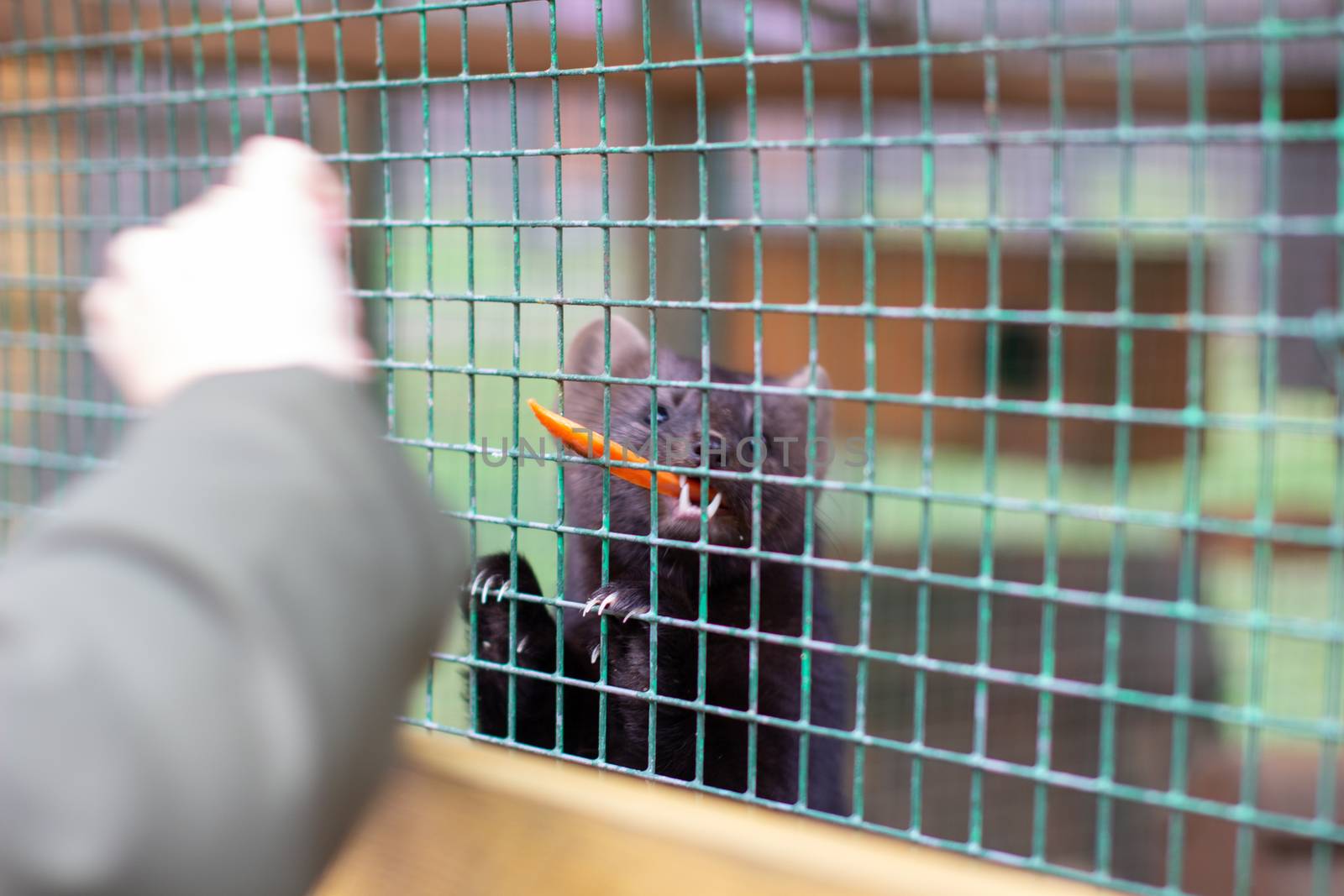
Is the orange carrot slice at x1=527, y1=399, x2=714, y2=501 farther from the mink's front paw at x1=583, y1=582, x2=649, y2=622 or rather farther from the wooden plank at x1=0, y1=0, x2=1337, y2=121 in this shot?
the wooden plank at x1=0, y1=0, x2=1337, y2=121

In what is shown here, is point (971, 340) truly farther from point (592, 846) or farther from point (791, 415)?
point (592, 846)

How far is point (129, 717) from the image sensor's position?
2.12 ft

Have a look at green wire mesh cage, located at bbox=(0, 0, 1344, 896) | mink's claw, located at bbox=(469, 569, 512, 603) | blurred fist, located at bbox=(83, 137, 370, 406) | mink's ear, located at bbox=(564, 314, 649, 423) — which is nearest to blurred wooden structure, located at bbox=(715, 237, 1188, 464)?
green wire mesh cage, located at bbox=(0, 0, 1344, 896)

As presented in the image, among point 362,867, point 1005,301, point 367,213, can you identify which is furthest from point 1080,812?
point 362,867

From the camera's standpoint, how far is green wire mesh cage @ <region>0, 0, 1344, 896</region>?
3.29 feet

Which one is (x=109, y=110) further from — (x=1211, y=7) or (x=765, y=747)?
(x=1211, y=7)

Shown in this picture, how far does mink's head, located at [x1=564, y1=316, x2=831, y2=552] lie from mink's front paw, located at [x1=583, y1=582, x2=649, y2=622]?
0.75 feet

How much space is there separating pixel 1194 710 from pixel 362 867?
39.5 inches

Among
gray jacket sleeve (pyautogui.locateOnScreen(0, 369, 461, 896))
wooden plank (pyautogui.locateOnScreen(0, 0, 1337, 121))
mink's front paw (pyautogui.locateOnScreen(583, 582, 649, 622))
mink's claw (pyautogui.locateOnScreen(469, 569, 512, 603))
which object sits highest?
wooden plank (pyautogui.locateOnScreen(0, 0, 1337, 121))

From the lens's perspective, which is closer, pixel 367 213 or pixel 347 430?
pixel 347 430

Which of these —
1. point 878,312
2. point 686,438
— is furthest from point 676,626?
point 878,312

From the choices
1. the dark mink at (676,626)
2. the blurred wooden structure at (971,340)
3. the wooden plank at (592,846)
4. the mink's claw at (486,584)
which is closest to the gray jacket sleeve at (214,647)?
the wooden plank at (592,846)

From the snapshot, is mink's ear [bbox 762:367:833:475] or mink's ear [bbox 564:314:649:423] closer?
mink's ear [bbox 564:314:649:423]

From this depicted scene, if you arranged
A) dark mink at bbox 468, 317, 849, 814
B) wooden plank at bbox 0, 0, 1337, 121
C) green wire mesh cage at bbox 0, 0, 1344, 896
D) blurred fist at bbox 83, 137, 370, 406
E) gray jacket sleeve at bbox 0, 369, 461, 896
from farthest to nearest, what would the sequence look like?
1. wooden plank at bbox 0, 0, 1337, 121
2. dark mink at bbox 468, 317, 849, 814
3. green wire mesh cage at bbox 0, 0, 1344, 896
4. blurred fist at bbox 83, 137, 370, 406
5. gray jacket sleeve at bbox 0, 369, 461, 896
